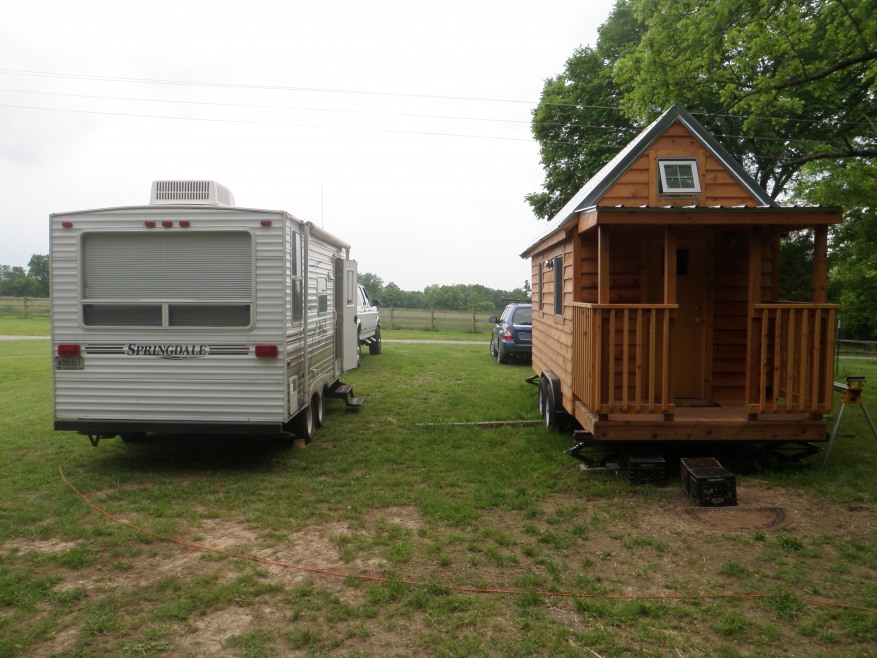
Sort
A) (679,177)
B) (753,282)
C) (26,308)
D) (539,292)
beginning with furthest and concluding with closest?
(26,308) → (539,292) → (679,177) → (753,282)

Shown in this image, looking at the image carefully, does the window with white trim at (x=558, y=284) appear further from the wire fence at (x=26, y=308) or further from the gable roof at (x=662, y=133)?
the wire fence at (x=26, y=308)

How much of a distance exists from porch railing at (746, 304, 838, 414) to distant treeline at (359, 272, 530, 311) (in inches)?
1254

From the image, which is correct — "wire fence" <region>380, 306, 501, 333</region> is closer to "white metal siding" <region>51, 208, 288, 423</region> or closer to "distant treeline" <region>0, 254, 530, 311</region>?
"distant treeline" <region>0, 254, 530, 311</region>

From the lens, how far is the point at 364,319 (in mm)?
15695

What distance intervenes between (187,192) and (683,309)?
5829mm

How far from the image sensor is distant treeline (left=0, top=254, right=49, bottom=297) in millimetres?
48469

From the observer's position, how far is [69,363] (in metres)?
6.29

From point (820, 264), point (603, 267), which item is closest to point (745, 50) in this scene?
point (820, 264)

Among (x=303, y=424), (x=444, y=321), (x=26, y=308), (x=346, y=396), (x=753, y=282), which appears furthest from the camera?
(x=26, y=308)

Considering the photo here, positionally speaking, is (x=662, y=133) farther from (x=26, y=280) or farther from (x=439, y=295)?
(x=26, y=280)

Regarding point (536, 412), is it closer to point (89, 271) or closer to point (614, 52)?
point (89, 271)

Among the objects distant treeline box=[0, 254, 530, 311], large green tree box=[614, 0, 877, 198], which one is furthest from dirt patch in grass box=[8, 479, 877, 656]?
distant treeline box=[0, 254, 530, 311]

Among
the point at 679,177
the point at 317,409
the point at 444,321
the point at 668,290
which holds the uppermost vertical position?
the point at 679,177

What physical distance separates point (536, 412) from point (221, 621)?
6741 mm
